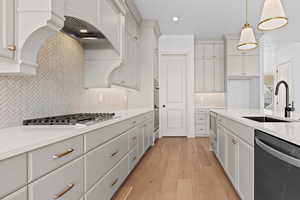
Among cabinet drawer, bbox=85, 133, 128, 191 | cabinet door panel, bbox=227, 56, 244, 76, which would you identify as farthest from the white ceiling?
cabinet drawer, bbox=85, 133, 128, 191

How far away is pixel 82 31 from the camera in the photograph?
257cm

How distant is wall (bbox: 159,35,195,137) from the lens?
21.8 feet

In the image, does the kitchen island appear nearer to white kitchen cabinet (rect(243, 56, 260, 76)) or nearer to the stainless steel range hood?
the stainless steel range hood

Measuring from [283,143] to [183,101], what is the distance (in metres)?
5.44

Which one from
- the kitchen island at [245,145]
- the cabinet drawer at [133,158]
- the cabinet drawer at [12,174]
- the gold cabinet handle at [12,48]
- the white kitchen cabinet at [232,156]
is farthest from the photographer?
the cabinet drawer at [133,158]

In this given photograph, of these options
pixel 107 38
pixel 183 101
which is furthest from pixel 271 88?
pixel 107 38

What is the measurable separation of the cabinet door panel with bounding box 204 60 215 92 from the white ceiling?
83cm

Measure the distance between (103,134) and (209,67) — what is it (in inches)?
218

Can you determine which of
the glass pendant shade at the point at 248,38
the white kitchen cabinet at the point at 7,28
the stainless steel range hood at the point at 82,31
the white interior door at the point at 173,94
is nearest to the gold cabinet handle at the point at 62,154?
the white kitchen cabinet at the point at 7,28

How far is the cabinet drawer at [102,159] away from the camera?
1.78m

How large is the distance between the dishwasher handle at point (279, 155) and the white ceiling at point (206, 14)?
3.59 m

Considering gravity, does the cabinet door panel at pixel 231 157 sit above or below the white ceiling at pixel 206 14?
below

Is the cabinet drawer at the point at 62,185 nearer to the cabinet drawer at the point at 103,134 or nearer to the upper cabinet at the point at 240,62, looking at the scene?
the cabinet drawer at the point at 103,134

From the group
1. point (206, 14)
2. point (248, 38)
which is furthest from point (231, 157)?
point (206, 14)
